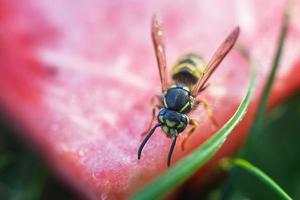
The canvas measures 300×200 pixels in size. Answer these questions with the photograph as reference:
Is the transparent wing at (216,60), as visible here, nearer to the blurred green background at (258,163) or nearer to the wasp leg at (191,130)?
the wasp leg at (191,130)

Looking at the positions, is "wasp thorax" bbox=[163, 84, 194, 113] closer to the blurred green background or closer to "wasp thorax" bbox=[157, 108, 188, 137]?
"wasp thorax" bbox=[157, 108, 188, 137]

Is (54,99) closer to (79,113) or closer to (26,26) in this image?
(79,113)

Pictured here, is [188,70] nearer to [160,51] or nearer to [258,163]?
[160,51]

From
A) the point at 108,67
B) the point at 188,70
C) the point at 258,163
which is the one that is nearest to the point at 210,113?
the point at 188,70

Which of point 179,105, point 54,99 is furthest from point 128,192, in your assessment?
point 54,99

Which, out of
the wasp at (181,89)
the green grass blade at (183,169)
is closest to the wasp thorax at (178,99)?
the wasp at (181,89)
